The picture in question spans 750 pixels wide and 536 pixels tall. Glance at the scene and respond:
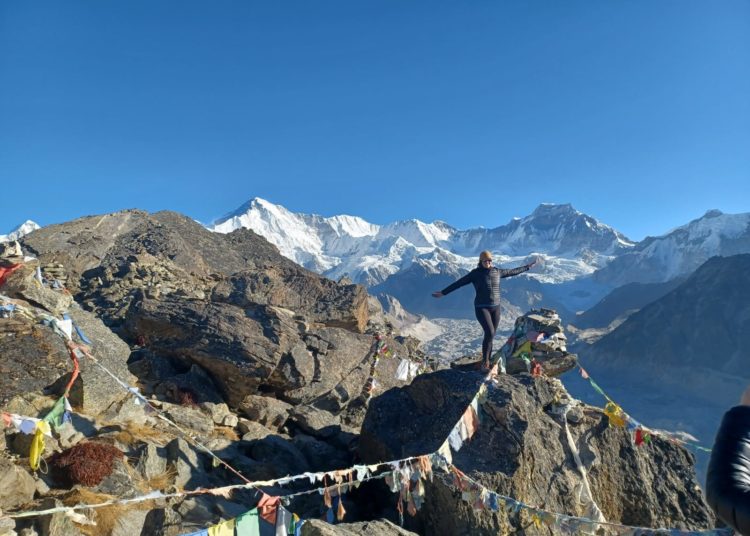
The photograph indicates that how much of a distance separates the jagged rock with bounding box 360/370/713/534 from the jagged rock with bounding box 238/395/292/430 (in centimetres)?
480

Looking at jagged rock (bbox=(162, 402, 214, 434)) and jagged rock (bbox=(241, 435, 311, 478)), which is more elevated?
jagged rock (bbox=(162, 402, 214, 434))

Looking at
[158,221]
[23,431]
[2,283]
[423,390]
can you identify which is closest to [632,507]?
[423,390]

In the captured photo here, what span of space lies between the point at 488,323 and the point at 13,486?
36.2 feet

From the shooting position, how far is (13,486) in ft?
27.1

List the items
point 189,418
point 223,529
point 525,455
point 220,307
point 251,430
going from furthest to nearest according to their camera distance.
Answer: point 220,307, point 251,430, point 189,418, point 525,455, point 223,529

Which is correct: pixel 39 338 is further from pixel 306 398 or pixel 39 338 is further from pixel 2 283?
pixel 306 398

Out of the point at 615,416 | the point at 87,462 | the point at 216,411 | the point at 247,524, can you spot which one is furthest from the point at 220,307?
the point at 615,416

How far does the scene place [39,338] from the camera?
13094 millimetres

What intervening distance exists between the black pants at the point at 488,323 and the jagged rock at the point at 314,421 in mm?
6241

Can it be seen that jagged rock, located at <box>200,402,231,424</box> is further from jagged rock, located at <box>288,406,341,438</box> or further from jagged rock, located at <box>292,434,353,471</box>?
jagged rock, located at <box>292,434,353,471</box>

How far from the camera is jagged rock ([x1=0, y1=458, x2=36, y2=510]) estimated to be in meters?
8.12

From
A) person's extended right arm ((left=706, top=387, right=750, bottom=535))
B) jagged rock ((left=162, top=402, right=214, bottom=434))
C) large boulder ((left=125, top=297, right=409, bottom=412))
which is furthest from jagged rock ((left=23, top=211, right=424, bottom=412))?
person's extended right arm ((left=706, top=387, right=750, bottom=535))

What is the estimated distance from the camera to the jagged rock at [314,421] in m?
16.5

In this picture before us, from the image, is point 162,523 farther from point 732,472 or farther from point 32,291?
point 32,291
